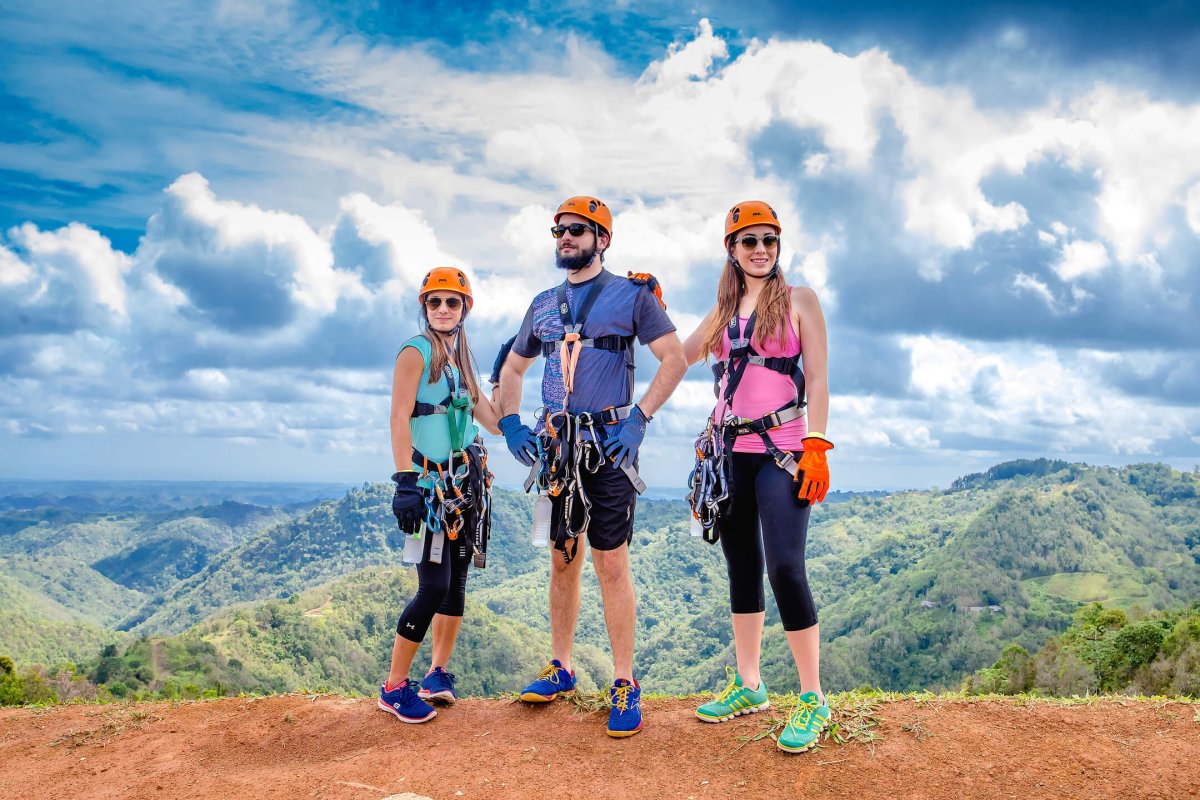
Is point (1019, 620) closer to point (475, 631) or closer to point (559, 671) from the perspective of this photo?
point (475, 631)

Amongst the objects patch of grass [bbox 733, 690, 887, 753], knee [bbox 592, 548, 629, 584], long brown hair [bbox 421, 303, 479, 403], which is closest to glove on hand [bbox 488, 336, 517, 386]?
long brown hair [bbox 421, 303, 479, 403]

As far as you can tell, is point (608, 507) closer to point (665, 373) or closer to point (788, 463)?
point (665, 373)

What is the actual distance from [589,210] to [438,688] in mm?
4009

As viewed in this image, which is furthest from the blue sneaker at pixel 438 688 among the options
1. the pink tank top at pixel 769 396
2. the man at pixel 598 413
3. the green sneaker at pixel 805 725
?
the pink tank top at pixel 769 396

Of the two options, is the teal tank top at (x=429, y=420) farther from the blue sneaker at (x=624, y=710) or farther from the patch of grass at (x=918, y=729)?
the patch of grass at (x=918, y=729)

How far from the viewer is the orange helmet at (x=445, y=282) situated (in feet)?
22.0

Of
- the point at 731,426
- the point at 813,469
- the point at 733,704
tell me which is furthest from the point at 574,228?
the point at 733,704

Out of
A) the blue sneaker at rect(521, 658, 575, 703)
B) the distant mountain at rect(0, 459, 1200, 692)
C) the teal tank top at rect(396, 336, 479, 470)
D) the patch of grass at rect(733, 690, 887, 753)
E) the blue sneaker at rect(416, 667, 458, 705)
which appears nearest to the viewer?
the patch of grass at rect(733, 690, 887, 753)

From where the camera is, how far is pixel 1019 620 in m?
122

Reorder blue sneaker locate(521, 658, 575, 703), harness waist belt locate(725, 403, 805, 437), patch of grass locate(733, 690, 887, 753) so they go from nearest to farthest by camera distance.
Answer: harness waist belt locate(725, 403, 805, 437)
patch of grass locate(733, 690, 887, 753)
blue sneaker locate(521, 658, 575, 703)

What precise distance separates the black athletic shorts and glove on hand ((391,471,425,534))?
1072mm

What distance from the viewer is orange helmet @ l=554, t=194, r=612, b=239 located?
625 cm

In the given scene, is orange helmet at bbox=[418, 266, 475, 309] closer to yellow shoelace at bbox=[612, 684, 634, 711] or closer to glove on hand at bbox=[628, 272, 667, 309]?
glove on hand at bbox=[628, 272, 667, 309]

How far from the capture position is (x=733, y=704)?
6.36 m
